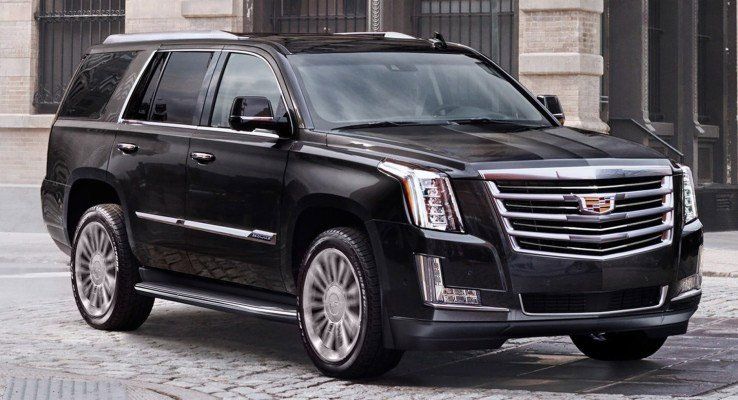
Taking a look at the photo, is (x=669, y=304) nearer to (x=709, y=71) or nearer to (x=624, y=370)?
(x=624, y=370)

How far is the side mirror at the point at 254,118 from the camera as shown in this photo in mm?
8352

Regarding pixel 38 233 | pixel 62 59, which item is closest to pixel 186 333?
pixel 38 233

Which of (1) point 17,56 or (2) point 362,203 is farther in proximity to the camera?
(1) point 17,56

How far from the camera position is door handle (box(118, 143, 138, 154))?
9773mm

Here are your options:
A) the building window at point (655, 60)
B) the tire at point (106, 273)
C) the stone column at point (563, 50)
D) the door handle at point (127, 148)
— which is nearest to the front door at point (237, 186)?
the door handle at point (127, 148)

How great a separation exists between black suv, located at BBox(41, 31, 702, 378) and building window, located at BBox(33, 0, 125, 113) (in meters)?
12.9

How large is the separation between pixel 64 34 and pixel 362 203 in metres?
16.7

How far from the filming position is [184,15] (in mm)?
22844

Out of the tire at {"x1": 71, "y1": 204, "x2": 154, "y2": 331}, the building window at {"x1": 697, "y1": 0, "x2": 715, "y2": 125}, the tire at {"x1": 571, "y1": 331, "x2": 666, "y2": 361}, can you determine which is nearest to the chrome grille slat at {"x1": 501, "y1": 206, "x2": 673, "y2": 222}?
the tire at {"x1": 571, "y1": 331, "x2": 666, "y2": 361}

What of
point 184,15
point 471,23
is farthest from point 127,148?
point 184,15

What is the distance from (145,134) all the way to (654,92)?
50.5 feet

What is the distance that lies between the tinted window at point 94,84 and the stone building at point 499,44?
36.1 feet

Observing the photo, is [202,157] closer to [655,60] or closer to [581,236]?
[581,236]

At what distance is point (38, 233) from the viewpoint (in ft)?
69.8
